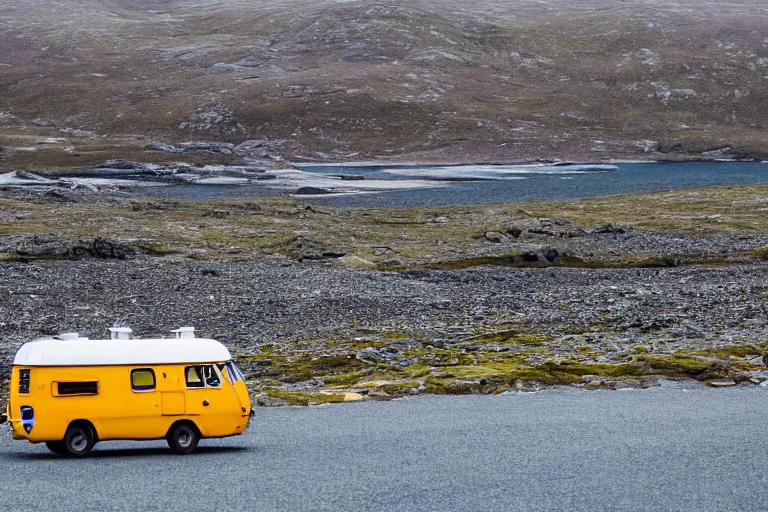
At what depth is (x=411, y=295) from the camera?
121ft

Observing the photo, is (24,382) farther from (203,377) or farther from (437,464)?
(437,464)

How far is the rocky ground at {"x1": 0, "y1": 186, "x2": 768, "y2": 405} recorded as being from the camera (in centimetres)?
2462

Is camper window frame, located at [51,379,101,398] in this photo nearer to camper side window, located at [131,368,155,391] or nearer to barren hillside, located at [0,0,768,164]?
camper side window, located at [131,368,155,391]

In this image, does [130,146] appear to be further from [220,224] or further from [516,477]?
[516,477]

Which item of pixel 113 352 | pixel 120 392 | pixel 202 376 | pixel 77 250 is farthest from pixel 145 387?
pixel 77 250

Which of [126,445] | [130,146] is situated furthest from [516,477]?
[130,146]

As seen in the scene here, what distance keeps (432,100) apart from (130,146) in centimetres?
5721

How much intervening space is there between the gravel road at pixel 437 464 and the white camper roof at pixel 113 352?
5.22ft

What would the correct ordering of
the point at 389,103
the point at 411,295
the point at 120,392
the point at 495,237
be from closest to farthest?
the point at 120,392 → the point at 411,295 → the point at 495,237 → the point at 389,103

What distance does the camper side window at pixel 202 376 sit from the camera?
14812 millimetres

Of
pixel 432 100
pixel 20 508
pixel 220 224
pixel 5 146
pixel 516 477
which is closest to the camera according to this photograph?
pixel 20 508

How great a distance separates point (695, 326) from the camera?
98.8ft

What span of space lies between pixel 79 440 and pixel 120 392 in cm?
110

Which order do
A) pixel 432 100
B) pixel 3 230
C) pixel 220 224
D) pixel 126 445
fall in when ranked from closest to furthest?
pixel 126 445
pixel 3 230
pixel 220 224
pixel 432 100
